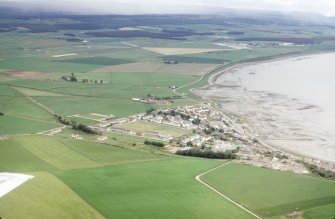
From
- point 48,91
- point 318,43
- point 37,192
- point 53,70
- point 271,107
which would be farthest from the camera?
point 318,43

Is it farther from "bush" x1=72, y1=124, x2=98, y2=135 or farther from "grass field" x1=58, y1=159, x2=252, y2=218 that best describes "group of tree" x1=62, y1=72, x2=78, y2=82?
"grass field" x1=58, y1=159, x2=252, y2=218

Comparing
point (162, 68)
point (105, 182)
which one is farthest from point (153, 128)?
point (162, 68)

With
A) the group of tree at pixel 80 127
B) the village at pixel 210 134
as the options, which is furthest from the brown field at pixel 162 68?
the group of tree at pixel 80 127

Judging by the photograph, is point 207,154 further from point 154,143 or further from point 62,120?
point 62,120

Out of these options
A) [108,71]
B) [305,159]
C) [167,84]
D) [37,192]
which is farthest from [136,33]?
[37,192]

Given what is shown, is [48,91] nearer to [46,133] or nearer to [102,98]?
[102,98]
